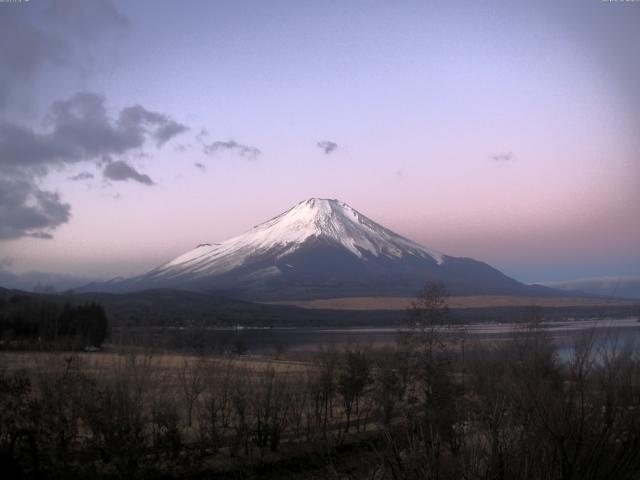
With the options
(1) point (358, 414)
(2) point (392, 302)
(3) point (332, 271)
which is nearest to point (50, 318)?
(1) point (358, 414)

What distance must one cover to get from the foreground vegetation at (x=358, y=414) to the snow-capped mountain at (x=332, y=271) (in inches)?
4638

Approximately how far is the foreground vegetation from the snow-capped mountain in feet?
386

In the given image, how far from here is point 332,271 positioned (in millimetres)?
171250

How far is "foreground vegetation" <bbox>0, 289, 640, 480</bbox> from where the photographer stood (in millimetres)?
5844

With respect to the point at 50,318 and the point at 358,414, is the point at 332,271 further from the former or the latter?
the point at 358,414

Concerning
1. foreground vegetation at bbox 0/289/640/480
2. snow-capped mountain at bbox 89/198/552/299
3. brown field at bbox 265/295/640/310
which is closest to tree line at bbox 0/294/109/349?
foreground vegetation at bbox 0/289/640/480

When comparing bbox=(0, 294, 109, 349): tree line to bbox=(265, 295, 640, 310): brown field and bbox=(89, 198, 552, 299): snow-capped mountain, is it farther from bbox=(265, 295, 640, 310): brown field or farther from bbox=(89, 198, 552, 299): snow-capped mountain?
bbox=(89, 198, 552, 299): snow-capped mountain

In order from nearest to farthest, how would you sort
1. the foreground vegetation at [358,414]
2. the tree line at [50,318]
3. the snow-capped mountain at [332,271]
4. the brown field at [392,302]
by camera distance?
the foreground vegetation at [358,414] → the tree line at [50,318] → the brown field at [392,302] → the snow-capped mountain at [332,271]

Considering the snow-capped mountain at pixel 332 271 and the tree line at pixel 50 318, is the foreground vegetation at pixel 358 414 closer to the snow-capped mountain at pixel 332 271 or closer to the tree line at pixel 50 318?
the tree line at pixel 50 318

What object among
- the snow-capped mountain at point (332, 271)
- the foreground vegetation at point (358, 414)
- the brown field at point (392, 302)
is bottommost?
the foreground vegetation at point (358, 414)

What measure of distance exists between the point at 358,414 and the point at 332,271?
15087 centimetres

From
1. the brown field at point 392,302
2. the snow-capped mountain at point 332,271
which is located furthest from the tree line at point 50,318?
the snow-capped mountain at point 332,271

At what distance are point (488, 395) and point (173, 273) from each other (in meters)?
194

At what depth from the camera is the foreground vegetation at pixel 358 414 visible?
19.2 feet
